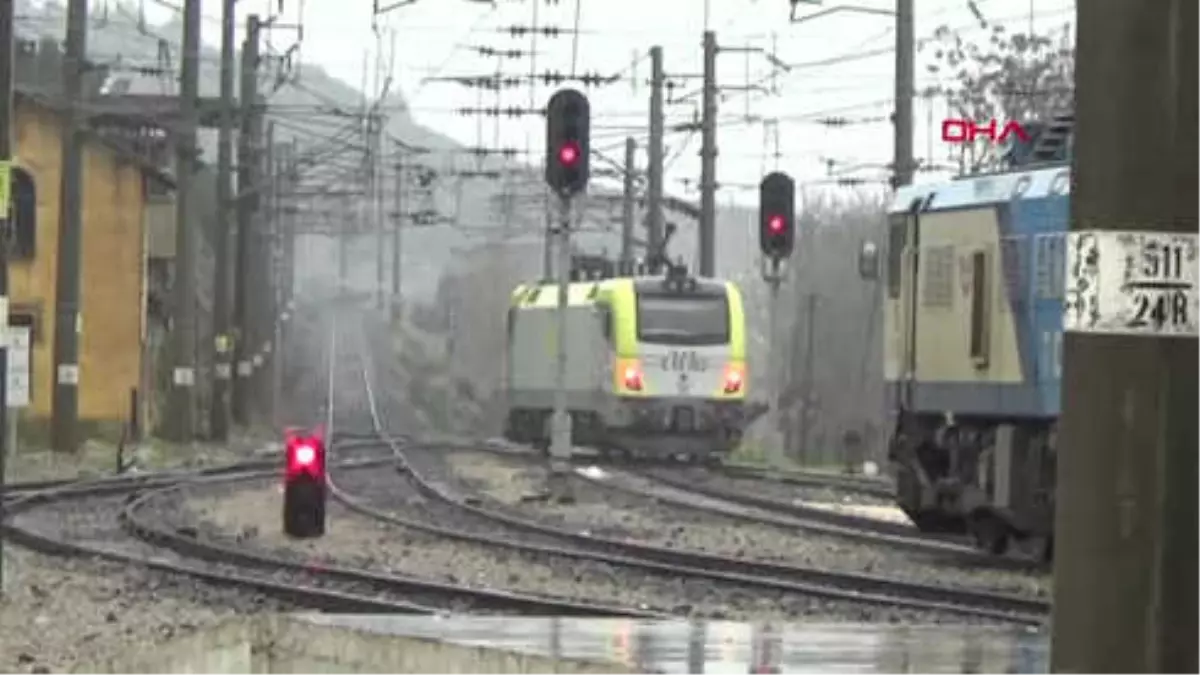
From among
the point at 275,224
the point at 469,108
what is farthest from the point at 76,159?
the point at 275,224

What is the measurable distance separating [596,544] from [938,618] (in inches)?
260

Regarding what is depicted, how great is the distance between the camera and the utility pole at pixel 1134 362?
4777 mm

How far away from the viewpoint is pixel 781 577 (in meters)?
17.9

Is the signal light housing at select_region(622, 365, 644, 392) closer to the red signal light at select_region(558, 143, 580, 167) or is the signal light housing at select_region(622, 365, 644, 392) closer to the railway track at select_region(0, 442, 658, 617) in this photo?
Result: the railway track at select_region(0, 442, 658, 617)

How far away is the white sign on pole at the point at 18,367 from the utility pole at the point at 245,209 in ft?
65.8

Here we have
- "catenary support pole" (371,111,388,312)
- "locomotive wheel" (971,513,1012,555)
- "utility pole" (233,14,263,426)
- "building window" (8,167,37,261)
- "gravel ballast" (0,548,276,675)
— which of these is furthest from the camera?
"utility pole" (233,14,263,426)

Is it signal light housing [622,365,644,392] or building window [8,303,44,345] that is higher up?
building window [8,303,44,345]

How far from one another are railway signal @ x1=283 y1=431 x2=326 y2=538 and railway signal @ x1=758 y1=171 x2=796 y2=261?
9.53 metres

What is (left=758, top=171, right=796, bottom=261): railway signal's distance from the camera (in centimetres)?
3041

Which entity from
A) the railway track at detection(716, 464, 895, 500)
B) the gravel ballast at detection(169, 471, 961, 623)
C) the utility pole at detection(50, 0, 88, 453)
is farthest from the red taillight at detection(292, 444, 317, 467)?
the utility pole at detection(50, 0, 88, 453)

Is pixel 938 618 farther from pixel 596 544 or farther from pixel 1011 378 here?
pixel 596 544

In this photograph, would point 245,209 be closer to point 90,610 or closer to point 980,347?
point 980,347

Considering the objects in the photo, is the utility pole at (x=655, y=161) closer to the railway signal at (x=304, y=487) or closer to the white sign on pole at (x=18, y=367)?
the white sign on pole at (x=18, y=367)

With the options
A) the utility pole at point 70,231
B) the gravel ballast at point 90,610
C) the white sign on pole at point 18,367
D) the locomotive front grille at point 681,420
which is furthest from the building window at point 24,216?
the gravel ballast at point 90,610
